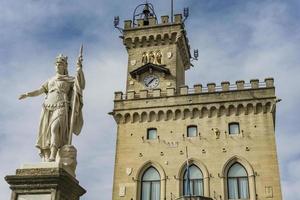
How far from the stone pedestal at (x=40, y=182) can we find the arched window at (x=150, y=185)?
2342 centimetres

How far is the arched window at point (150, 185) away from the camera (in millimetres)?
29344

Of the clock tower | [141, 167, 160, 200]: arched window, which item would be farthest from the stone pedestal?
the clock tower

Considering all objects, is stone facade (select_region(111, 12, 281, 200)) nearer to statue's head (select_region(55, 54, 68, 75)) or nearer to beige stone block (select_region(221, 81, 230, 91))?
beige stone block (select_region(221, 81, 230, 91))

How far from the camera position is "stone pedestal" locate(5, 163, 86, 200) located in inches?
245

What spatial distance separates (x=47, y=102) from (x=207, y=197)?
21.0 meters

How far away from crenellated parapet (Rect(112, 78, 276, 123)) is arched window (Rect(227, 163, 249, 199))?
3.81 metres

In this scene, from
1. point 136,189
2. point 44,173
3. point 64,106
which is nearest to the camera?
point 44,173

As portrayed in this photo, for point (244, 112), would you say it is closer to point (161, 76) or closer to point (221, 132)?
point (221, 132)

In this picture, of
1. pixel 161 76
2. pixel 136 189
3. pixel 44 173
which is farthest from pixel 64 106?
pixel 161 76

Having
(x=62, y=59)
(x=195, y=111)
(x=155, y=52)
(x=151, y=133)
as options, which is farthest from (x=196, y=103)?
(x=62, y=59)

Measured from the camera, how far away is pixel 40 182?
247 inches

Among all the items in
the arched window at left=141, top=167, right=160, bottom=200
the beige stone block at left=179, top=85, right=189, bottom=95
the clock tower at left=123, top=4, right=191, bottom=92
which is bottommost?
the arched window at left=141, top=167, right=160, bottom=200

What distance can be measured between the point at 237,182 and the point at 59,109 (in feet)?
76.3

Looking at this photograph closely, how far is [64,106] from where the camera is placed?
23.1 ft
